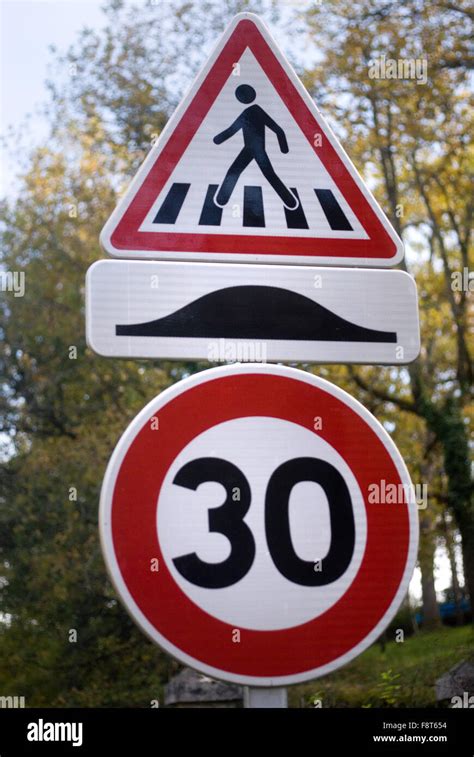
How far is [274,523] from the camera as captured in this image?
4.91 ft

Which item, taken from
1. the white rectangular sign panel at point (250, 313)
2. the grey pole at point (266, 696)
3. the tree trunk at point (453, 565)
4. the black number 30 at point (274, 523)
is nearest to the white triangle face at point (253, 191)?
the white rectangular sign panel at point (250, 313)

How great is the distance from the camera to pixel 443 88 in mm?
14789

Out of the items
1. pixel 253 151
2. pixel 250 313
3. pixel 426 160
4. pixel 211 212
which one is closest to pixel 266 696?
pixel 250 313

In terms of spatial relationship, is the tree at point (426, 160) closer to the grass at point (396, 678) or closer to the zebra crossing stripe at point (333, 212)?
the grass at point (396, 678)

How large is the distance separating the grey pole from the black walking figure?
845 millimetres

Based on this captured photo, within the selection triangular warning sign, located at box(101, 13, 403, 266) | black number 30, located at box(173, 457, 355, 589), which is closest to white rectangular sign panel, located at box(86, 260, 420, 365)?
triangular warning sign, located at box(101, 13, 403, 266)

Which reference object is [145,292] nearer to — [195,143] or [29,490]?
[195,143]

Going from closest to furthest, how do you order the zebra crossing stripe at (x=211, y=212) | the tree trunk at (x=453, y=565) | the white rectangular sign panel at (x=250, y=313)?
the white rectangular sign panel at (x=250, y=313)
the zebra crossing stripe at (x=211, y=212)
the tree trunk at (x=453, y=565)

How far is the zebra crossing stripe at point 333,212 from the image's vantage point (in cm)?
190

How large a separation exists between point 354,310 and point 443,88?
13.9 metres

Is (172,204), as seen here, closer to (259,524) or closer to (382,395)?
(259,524)

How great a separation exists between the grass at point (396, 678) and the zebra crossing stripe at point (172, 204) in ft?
21.1
